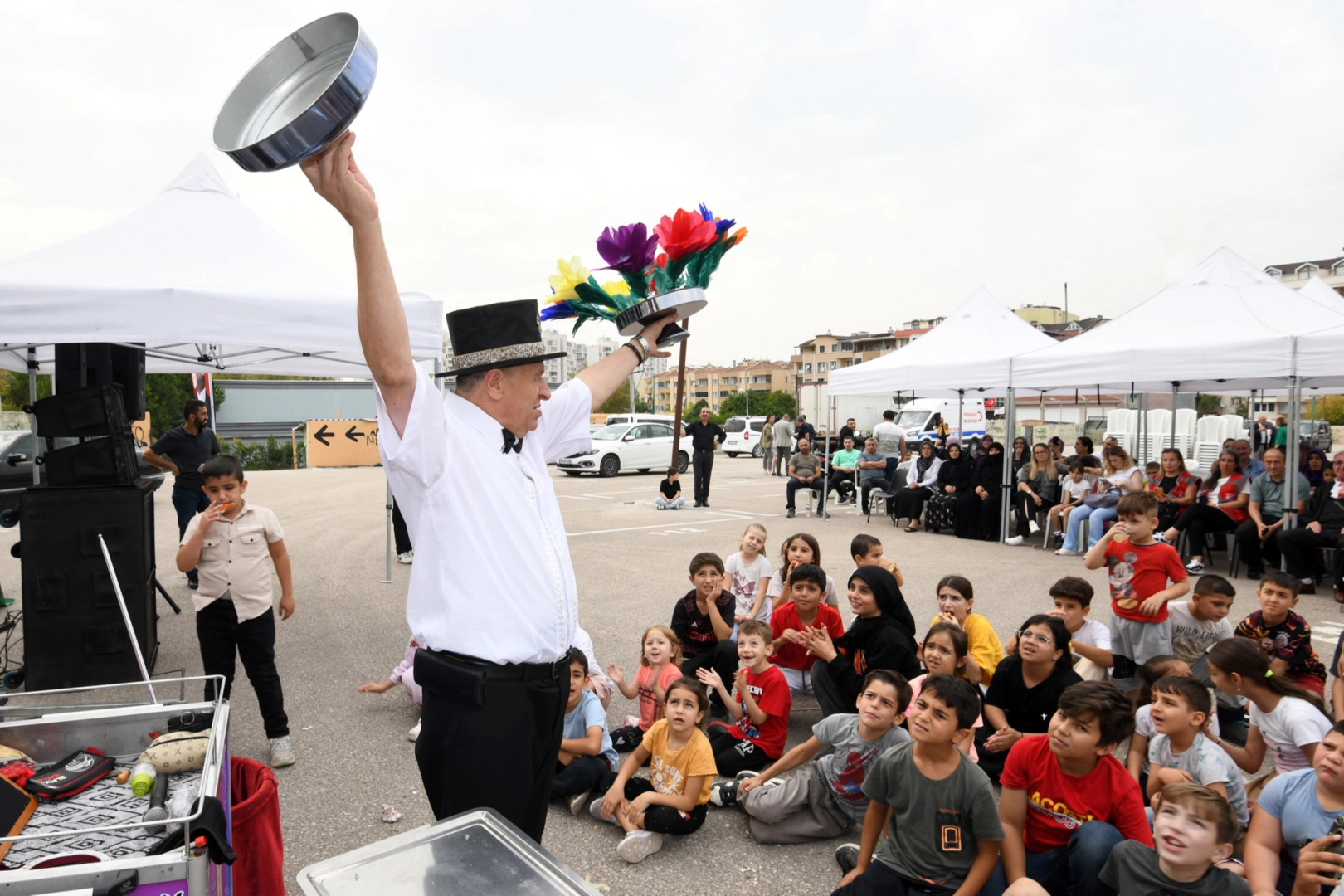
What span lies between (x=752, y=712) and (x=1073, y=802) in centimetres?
163

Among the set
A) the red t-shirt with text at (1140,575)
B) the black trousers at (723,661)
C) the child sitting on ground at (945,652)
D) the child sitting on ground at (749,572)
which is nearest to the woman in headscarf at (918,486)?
the red t-shirt with text at (1140,575)

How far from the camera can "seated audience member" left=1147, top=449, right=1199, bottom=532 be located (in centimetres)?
1027

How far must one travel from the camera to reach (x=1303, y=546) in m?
8.59

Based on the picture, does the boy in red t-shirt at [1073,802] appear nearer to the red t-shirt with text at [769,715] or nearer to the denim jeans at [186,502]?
the red t-shirt with text at [769,715]

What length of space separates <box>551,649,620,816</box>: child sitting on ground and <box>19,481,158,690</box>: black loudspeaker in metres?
2.75

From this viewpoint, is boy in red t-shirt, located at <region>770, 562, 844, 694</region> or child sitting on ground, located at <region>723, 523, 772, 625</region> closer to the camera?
boy in red t-shirt, located at <region>770, 562, 844, 694</region>

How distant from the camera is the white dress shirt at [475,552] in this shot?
196cm

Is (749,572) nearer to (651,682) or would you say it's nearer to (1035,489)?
(651,682)

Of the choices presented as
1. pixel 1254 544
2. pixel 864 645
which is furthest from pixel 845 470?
pixel 864 645

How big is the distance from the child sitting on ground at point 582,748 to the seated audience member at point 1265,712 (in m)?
2.81

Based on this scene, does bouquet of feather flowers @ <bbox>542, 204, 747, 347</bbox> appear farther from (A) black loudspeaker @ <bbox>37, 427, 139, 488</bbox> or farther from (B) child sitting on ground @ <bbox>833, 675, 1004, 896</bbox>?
(A) black loudspeaker @ <bbox>37, 427, 139, 488</bbox>

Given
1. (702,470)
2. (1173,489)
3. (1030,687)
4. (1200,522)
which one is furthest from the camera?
(702,470)

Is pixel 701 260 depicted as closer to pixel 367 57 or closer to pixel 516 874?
pixel 367 57

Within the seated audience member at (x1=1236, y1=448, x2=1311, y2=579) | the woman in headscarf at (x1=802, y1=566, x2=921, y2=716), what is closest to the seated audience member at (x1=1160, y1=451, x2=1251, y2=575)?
the seated audience member at (x1=1236, y1=448, x2=1311, y2=579)
